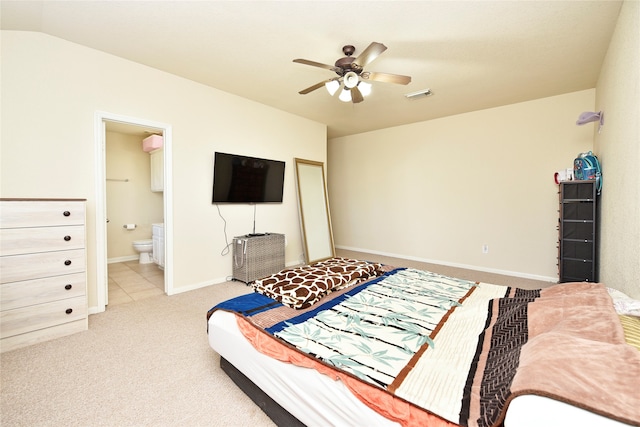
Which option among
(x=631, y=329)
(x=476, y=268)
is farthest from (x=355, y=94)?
(x=476, y=268)

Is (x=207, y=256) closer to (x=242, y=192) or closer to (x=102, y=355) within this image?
(x=242, y=192)

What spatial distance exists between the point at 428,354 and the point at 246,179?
3478 millimetres

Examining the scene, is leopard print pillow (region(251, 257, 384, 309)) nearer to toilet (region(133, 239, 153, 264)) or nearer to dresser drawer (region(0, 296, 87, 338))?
dresser drawer (region(0, 296, 87, 338))

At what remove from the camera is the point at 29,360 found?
2.02 metres

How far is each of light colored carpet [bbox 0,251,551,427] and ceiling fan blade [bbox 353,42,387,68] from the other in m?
2.66

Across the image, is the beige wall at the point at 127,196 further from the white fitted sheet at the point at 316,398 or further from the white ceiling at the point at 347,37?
the white fitted sheet at the point at 316,398

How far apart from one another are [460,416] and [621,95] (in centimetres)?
288

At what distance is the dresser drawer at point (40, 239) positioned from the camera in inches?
83.8

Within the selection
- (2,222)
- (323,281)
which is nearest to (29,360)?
(2,222)

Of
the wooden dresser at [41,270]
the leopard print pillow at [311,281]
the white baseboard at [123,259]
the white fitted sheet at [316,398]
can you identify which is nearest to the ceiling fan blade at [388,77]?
the leopard print pillow at [311,281]

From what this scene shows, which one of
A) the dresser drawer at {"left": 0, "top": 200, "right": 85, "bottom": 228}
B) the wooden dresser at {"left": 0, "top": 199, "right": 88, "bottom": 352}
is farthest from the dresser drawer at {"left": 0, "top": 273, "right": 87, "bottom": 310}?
the dresser drawer at {"left": 0, "top": 200, "right": 85, "bottom": 228}

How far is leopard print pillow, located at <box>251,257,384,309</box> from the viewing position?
190cm

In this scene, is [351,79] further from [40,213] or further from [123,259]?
[123,259]

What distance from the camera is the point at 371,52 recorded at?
7.27 feet
